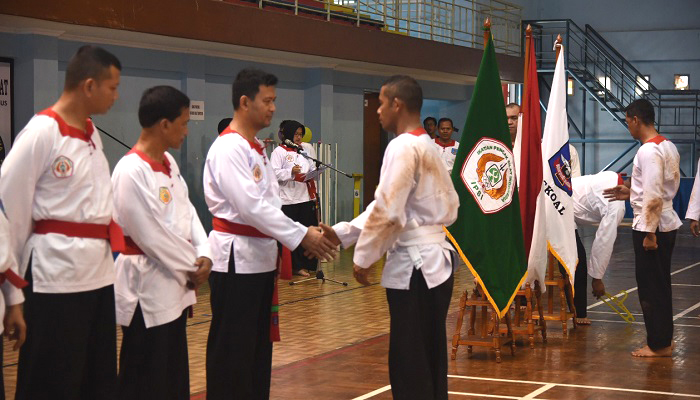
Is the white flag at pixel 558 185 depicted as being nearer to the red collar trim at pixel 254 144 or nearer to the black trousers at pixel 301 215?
the red collar trim at pixel 254 144

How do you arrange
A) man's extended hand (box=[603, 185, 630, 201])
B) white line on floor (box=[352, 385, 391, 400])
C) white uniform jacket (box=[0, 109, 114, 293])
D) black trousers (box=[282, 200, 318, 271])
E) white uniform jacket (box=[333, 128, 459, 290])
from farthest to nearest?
1. black trousers (box=[282, 200, 318, 271])
2. man's extended hand (box=[603, 185, 630, 201])
3. white line on floor (box=[352, 385, 391, 400])
4. white uniform jacket (box=[333, 128, 459, 290])
5. white uniform jacket (box=[0, 109, 114, 293])

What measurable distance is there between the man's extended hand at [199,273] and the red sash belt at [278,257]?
0.38m

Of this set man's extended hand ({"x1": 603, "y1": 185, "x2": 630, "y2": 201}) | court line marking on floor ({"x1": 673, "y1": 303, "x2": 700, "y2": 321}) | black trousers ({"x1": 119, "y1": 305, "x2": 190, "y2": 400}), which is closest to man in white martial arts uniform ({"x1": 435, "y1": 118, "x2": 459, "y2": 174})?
court line marking on floor ({"x1": 673, "y1": 303, "x2": 700, "y2": 321})

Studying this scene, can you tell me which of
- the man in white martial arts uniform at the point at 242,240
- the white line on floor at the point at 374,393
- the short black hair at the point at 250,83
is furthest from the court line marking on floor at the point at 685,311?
the short black hair at the point at 250,83

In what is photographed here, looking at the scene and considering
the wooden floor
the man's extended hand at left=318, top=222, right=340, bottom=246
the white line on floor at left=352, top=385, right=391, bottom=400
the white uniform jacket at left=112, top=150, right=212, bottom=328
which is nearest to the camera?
the white uniform jacket at left=112, top=150, right=212, bottom=328

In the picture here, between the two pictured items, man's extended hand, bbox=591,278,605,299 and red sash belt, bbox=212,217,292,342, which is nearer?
red sash belt, bbox=212,217,292,342

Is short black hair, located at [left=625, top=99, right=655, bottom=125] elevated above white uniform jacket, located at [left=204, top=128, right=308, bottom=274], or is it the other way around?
short black hair, located at [left=625, top=99, right=655, bottom=125]

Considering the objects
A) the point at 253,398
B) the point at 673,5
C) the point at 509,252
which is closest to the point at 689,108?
the point at 673,5

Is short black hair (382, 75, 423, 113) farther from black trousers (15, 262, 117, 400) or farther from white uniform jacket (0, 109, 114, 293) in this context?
black trousers (15, 262, 117, 400)

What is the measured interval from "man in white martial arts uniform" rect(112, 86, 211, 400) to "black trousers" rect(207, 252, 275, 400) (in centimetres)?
35

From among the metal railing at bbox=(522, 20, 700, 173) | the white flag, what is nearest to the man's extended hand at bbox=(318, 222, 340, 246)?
the white flag

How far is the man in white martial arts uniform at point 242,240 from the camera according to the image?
474 centimetres

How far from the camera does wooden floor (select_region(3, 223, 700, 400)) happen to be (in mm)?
6145

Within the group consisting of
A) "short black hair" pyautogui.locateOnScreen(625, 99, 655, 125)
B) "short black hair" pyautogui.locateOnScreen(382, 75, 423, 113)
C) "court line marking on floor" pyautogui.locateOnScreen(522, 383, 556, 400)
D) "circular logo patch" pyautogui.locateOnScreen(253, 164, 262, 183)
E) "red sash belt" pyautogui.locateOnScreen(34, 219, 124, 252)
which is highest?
"short black hair" pyautogui.locateOnScreen(625, 99, 655, 125)
